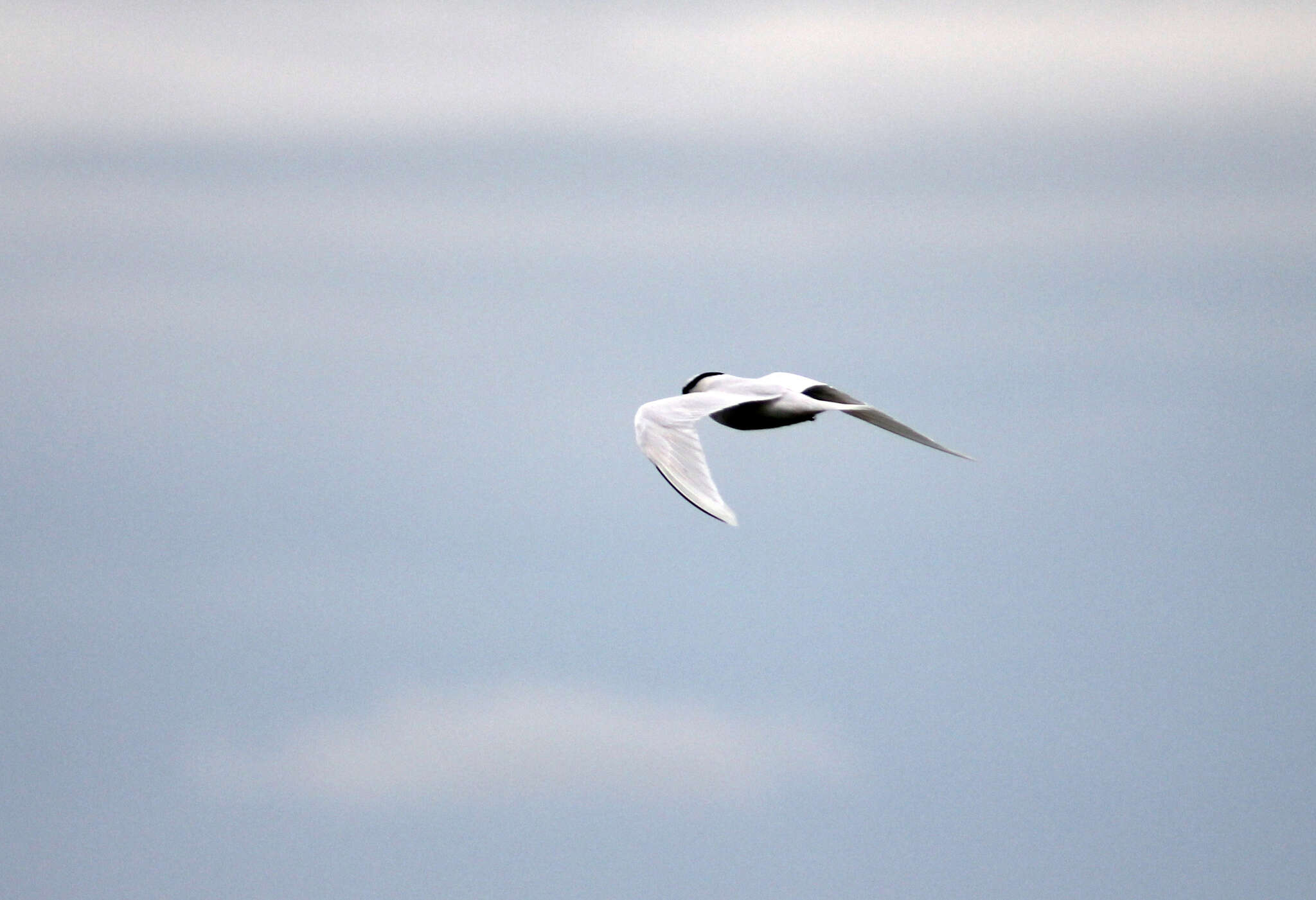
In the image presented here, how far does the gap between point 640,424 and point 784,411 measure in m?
4.85

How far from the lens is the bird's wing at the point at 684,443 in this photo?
80.8 ft

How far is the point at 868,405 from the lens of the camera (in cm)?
3247

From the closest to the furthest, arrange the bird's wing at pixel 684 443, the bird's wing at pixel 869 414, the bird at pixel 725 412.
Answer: the bird's wing at pixel 684 443 → the bird at pixel 725 412 → the bird's wing at pixel 869 414

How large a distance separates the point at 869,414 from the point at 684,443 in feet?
23.2

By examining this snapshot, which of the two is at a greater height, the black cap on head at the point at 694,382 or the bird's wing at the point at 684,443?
the black cap on head at the point at 694,382

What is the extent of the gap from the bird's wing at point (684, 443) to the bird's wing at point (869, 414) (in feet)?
9.28

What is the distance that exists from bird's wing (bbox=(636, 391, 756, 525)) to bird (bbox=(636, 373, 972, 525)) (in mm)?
11

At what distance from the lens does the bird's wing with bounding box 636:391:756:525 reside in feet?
80.8

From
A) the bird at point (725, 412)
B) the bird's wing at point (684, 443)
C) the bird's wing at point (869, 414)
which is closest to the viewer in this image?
the bird's wing at point (684, 443)

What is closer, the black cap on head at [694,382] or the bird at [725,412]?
the bird at [725,412]

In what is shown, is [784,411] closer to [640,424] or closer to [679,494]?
[640,424]

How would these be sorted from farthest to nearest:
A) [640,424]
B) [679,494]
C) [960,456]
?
[960,456], [640,424], [679,494]

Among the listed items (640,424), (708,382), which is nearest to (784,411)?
(708,382)

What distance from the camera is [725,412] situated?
31891 millimetres
